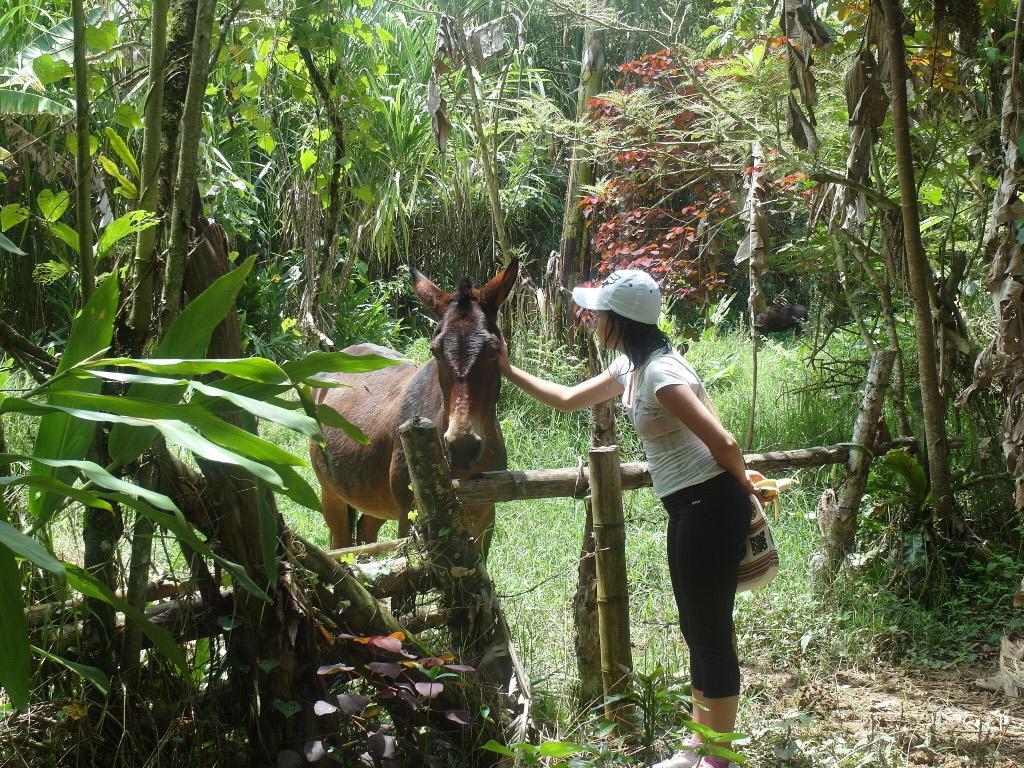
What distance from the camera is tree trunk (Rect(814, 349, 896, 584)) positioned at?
224 inches

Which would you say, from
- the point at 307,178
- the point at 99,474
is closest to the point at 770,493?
the point at 99,474

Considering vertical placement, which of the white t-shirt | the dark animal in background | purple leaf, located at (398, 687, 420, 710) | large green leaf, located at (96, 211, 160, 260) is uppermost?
large green leaf, located at (96, 211, 160, 260)

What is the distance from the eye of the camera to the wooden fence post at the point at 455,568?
11.5 ft

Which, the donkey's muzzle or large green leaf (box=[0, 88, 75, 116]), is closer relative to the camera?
the donkey's muzzle

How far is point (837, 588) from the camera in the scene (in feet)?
18.1

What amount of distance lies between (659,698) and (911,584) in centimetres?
326

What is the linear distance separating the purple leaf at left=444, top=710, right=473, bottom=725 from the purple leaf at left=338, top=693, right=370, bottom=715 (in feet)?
0.98

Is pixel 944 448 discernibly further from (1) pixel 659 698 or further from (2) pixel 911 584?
(1) pixel 659 698

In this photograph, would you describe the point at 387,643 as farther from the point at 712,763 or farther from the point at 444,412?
the point at 444,412

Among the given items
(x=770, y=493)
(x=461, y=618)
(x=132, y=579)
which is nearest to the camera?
(x=132, y=579)

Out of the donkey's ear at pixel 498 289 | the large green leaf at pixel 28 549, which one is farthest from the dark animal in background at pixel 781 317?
the large green leaf at pixel 28 549

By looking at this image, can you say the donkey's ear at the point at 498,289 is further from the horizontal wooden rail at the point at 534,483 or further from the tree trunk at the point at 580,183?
Answer: the tree trunk at the point at 580,183

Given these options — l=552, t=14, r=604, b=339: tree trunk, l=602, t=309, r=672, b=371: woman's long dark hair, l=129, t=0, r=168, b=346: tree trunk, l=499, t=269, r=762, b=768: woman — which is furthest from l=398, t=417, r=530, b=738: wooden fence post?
l=552, t=14, r=604, b=339: tree trunk

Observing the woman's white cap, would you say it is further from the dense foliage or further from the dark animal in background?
the dark animal in background
